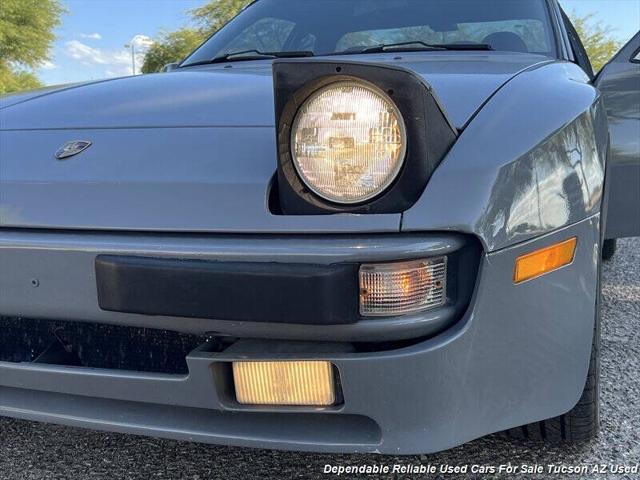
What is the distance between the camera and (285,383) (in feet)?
4.11

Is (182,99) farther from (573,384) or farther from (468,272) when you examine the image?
(573,384)

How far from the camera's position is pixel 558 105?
138 centimetres

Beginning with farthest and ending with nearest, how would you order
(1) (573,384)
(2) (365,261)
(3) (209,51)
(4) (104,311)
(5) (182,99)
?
(3) (209,51), (5) (182,99), (1) (573,384), (4) (104,311), (2) (365,261)

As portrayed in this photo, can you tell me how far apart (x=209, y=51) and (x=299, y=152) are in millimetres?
1604

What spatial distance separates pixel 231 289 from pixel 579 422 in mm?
1053

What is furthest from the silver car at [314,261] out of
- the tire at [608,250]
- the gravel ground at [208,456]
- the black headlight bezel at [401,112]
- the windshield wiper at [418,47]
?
the tire at [608,250]

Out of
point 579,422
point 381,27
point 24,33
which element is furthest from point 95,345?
point 24,33

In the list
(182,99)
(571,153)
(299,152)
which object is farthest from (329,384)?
(182,99)

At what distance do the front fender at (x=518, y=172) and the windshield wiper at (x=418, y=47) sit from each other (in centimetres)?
62

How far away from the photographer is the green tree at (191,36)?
24.7m

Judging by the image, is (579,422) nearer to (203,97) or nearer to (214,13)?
(203,97)

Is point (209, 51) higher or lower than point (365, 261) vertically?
higher

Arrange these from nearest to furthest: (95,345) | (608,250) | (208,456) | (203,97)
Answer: (95,345)
(203,97)
(208,456)
(608,250)

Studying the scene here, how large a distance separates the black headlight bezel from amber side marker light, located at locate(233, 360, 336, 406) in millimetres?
314
